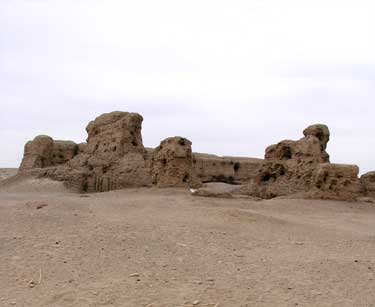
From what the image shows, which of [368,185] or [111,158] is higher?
[111,158]

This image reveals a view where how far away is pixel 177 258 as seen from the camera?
235 inches

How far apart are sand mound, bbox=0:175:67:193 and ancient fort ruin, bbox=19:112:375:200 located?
0.27 m

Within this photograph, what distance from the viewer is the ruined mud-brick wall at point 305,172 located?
13.8 m

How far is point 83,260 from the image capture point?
5766mm

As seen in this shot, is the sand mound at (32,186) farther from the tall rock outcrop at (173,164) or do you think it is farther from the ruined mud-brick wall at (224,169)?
the ruined mud-brick wall at (224,169)

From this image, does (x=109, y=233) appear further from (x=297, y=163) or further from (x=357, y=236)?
(x=297, y=163)

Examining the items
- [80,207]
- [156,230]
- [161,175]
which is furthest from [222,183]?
[156,230]

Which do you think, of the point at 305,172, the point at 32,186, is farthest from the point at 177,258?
the point at 32,186

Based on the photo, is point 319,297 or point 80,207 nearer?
point 319,297

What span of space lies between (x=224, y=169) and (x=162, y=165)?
11.7 metres

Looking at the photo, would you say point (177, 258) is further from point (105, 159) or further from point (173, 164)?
point (105, 159)

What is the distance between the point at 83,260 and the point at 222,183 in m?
19.9

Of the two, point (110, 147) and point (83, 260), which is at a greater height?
point (110, 147)

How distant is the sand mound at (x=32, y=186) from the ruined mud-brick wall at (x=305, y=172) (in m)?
5.44
